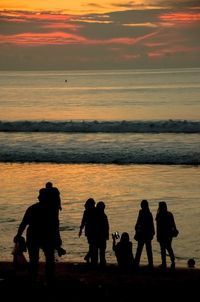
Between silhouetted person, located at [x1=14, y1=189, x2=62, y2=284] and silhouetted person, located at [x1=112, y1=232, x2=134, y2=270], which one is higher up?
silhouetted person, located at [x1=14, y1=189, x2=62, y2=284]

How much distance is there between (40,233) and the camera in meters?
10.1

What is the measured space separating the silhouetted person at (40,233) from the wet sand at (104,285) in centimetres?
26

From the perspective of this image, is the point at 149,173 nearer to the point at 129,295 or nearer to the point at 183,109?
the point at 129,295

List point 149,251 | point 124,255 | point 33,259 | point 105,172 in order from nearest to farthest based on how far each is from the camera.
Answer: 1. point 33,259
2. point 124,255
3. point 149,251
4. point 105,172

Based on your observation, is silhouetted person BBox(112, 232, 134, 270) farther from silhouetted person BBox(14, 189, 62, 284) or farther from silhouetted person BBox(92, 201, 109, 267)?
silhouetted person BBox(14, 189, 62, 284)

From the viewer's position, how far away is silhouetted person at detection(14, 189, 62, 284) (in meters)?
9.98

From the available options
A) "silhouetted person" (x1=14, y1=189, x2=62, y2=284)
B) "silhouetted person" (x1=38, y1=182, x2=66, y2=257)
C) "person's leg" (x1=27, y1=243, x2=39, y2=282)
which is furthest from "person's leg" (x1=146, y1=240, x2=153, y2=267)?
"person's leg" (x1=27, y1=243, x2=39, y2=282)

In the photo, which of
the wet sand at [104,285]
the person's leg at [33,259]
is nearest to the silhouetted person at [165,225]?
the wet sand at [104,285]

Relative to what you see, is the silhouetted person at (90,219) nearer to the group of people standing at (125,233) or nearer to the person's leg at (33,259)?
the group of people standing at (125,233)

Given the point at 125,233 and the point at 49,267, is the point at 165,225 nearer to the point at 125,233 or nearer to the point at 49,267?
the point at 125,233

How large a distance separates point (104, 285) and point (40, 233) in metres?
1.25

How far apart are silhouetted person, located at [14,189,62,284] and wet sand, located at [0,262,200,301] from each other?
26 cm

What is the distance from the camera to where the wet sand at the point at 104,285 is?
9.59 metres

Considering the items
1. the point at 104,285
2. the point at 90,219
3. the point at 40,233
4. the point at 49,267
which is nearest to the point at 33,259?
the point at 49,267
